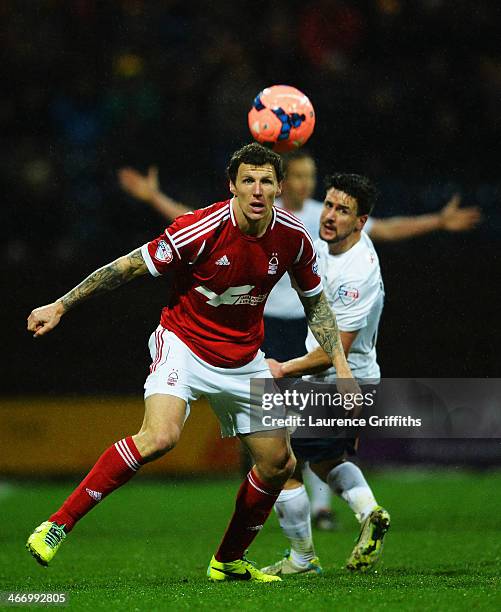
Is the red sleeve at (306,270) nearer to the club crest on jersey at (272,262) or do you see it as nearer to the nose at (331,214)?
the club crest on jersey at (272,262)

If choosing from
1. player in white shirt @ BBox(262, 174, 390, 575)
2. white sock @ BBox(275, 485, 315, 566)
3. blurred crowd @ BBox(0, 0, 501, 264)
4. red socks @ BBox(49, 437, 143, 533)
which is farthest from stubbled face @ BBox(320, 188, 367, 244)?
blurred crowd @ BBox(0, 0, 501, 264)

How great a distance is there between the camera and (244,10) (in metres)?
13.1

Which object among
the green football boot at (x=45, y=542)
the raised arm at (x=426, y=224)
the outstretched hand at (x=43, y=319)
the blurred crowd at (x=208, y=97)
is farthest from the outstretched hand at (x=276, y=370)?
the blurred crowd at (x=208, y=97)

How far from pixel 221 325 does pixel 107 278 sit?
606mm

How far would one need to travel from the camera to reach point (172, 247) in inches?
208

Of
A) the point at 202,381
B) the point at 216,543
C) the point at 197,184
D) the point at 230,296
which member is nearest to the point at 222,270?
the point at 230,296

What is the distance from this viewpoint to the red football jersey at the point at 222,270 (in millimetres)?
5320

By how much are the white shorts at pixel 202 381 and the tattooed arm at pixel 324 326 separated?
373 mm

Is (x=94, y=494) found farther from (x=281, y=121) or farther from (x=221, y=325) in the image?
(x=281, y=121)

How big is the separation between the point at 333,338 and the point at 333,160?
6.10 metres

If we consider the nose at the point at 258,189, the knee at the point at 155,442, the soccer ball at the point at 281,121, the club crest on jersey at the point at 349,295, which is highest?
the soccer ball at the point at 281,121

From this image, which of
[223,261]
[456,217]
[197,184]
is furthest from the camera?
[197,184]

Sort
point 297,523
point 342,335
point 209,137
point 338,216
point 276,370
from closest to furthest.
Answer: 1. point 297,523
2. point 276,370
3. point 342,335
4. point 338,216
5. point 209,137

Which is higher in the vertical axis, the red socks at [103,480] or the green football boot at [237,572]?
the red socks at [103,480]
